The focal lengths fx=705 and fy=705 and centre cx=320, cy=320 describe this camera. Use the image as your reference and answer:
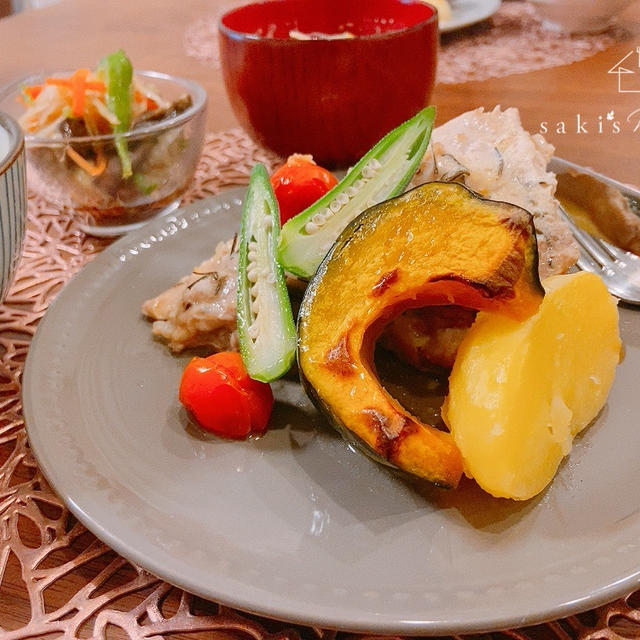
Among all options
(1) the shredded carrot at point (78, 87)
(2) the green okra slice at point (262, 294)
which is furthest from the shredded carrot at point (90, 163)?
(2) the green okra slice at point (262, 294)

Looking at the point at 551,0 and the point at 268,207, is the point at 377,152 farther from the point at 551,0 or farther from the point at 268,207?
the point at 551,0

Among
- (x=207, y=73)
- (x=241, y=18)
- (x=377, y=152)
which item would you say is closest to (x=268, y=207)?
(x=377, y=152)

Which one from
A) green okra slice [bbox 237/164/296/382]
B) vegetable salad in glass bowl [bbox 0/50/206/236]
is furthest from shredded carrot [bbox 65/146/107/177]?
green okra slice [bbox 237/164/296/382]

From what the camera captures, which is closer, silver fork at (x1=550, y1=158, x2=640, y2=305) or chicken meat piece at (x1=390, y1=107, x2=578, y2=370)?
chicken meat piece at (x1=390, y1=107, x2=578, y2=370)

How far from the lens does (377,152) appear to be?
117 centimetres

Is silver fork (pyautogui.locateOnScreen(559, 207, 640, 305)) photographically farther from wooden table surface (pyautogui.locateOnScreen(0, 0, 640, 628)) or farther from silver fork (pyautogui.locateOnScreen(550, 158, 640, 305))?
wooden table surface (pyautogui.locateOnScreen(0, 0, 640, 628))

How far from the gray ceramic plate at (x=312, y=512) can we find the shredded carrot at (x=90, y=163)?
1.75ft

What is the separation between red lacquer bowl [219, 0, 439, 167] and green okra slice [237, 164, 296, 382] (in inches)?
18.9

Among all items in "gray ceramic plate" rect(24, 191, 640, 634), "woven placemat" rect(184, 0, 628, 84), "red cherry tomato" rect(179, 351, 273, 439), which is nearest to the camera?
"gray ceramic plate" rect(24, 191, 640, 634)

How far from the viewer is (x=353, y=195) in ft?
3.74

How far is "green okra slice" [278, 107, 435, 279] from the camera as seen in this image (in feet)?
3.58

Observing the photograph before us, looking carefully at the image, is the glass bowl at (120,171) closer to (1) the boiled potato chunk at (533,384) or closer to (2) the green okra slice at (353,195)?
(2) the green okra slice at (353,195)

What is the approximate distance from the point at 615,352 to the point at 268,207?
0.59 metres

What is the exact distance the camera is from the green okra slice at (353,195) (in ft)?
3.58
